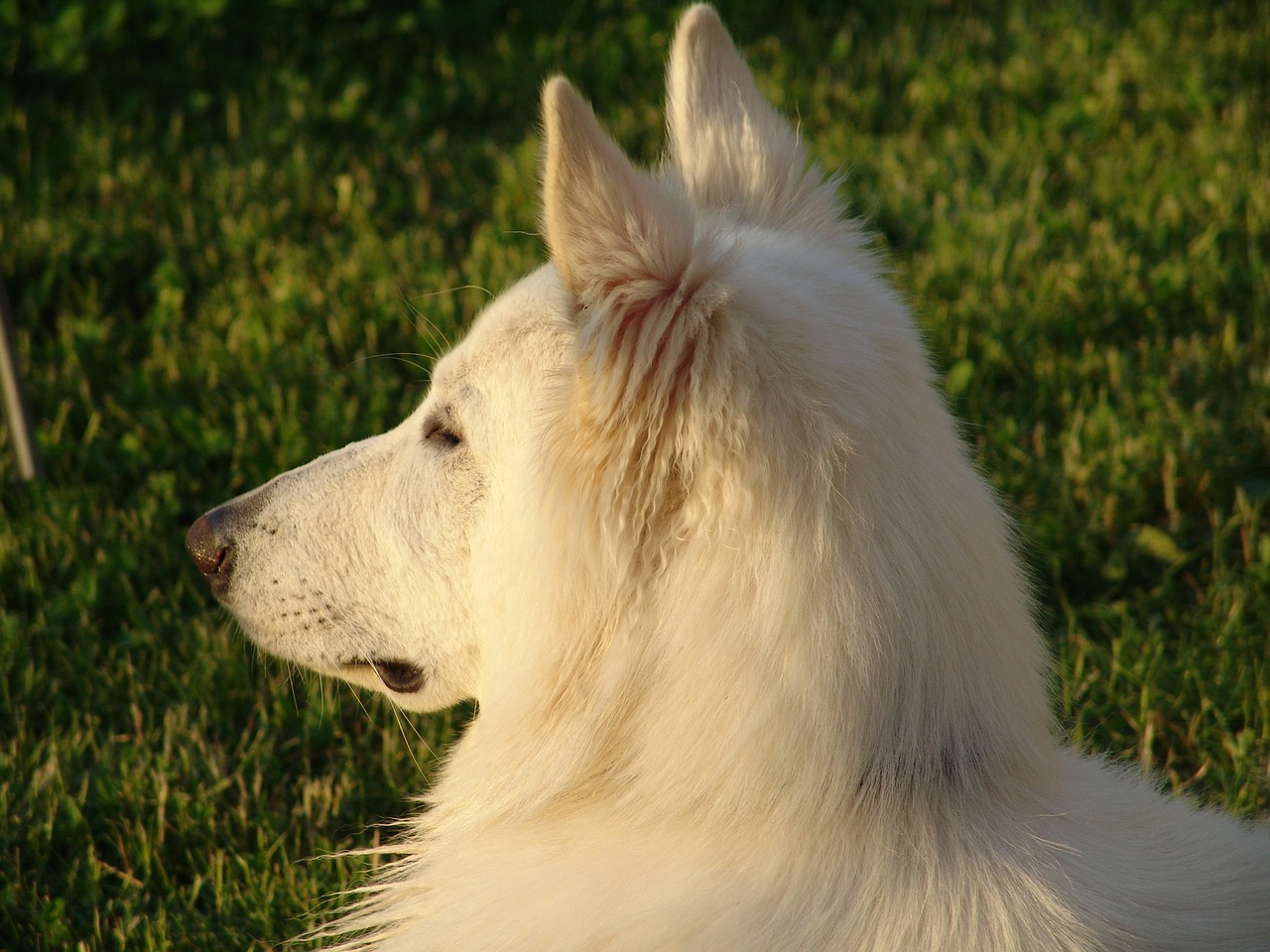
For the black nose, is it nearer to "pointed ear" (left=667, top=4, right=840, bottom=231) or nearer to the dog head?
the dog head

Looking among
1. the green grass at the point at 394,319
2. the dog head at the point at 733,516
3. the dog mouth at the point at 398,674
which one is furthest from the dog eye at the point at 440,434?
the green grass at the point at 394,319

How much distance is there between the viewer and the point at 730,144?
255 cm

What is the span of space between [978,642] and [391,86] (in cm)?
600

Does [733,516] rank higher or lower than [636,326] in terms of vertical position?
lower

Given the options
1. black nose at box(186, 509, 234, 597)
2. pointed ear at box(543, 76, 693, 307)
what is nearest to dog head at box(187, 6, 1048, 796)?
pointed ear at box(543, 76, 693, 307)

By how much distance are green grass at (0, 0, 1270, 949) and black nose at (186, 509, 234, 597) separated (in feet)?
2.60

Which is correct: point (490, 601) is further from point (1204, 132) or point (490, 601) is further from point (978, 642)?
point (1204, 132)

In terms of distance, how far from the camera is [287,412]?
4.59m

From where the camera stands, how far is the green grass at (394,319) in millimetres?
3244

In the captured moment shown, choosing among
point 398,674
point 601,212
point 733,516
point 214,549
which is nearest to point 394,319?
point 214,549

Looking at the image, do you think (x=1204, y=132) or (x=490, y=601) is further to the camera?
(x=1204, y=132)

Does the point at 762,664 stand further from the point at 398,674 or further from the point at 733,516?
the point at 398,674

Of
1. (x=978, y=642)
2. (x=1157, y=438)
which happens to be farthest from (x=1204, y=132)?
(x=978, y=642)

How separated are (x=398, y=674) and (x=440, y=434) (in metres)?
0.55
